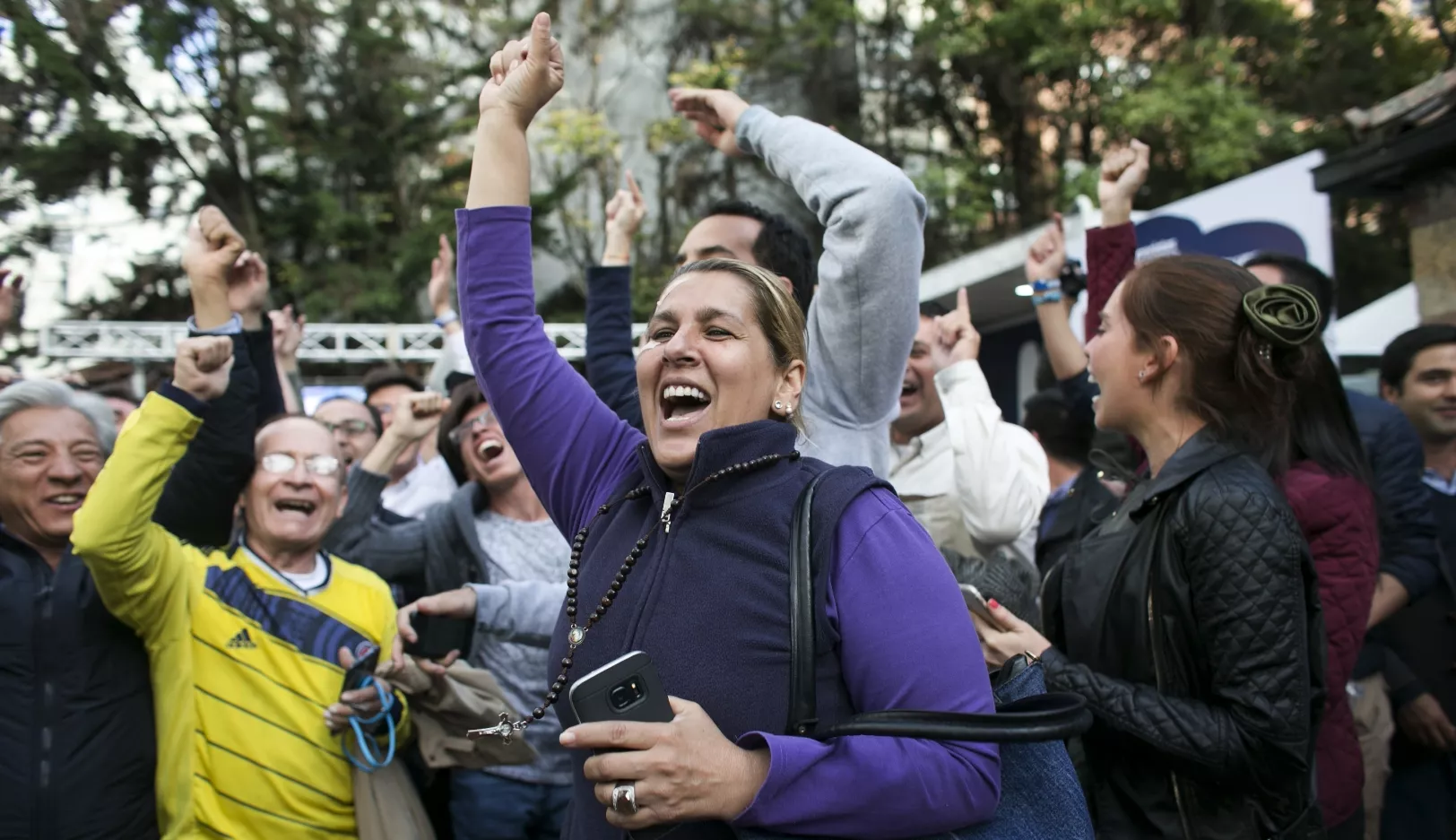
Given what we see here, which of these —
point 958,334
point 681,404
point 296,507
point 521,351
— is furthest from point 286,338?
point 681,404

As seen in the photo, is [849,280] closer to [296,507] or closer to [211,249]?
[211,249]

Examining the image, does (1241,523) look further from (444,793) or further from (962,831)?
(444,793)

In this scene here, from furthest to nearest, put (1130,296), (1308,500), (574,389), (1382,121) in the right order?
(1382,121), (1308,500), (1130,296), (574,389)

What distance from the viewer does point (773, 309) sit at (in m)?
1.80

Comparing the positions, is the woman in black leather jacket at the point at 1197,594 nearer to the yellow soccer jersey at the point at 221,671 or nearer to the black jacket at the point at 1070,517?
the black jacket at the point at 1070,517

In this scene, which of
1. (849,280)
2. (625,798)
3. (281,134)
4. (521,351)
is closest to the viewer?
(625,798)

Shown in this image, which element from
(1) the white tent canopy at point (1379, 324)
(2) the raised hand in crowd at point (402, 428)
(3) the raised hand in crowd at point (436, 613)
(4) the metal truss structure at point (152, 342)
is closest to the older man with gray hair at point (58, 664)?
(3) the raised hand in crowd at point (436, 613)

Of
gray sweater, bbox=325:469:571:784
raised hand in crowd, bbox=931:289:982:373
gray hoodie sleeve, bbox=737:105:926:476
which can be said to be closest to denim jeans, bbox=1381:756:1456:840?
raised hand in crowd, bbox=931:289:982:373

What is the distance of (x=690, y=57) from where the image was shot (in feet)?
69.8

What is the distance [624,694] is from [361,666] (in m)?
1.76

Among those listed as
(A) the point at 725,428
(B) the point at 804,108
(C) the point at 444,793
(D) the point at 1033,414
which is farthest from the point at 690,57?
(A) the point at 725,428

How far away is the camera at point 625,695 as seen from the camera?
1366 mm

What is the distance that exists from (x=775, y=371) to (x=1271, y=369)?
119cm

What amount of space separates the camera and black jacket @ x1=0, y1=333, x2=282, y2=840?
1.94 metres
